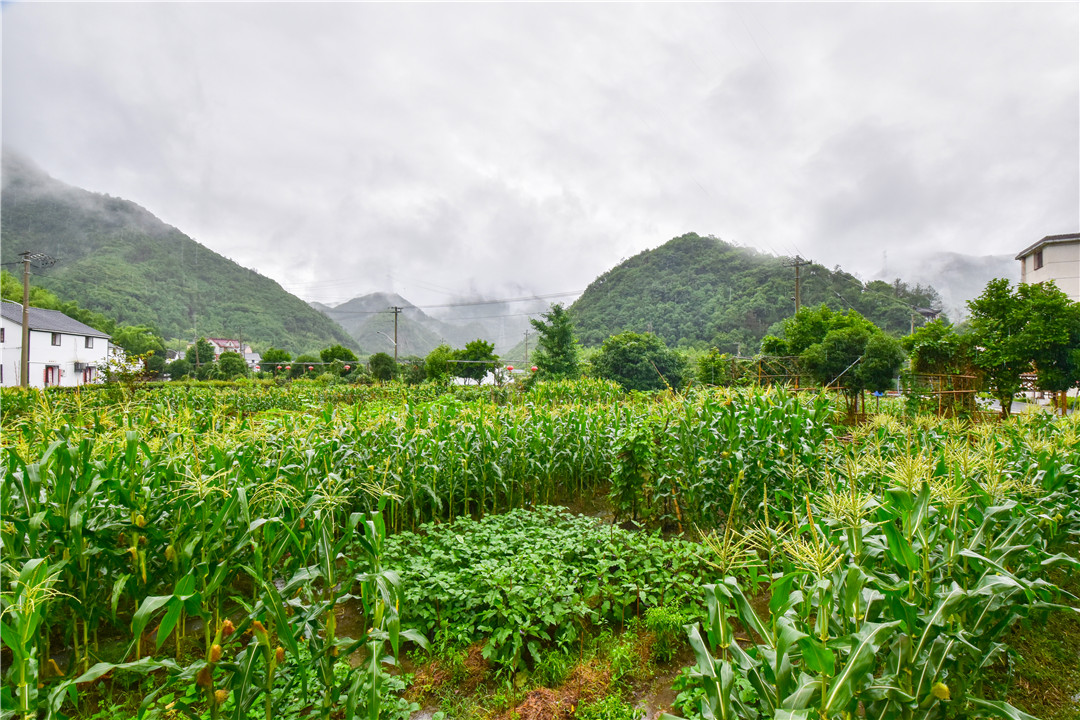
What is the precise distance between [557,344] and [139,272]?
5871 cm

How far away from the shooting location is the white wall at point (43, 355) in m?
22.7

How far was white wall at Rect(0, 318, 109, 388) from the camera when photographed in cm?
2273

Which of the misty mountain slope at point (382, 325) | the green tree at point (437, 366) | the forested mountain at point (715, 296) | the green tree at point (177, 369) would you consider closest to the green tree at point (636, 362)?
the green tree at point (437, 366)

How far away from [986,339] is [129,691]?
15.0 m

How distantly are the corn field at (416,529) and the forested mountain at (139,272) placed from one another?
189 feet

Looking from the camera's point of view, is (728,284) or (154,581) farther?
(728,284)

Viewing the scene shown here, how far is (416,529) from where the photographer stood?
4.23 metres

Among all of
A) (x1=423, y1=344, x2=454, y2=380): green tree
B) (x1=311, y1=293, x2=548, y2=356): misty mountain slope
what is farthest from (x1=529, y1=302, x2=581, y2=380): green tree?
(x1=311, y1=293, x2=548, y2=356): misty mountain slope

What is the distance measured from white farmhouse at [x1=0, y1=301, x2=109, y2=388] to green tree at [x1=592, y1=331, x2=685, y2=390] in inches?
991

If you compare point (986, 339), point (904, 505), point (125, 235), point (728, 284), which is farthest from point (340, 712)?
point (125, 235)

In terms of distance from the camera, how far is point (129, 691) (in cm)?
219

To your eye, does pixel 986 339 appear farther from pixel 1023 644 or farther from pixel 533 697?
pixel 533 697

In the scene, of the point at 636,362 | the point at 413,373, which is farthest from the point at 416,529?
the point at 413,373

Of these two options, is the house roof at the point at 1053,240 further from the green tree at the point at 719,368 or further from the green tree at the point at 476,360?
the green tree at the point at 476,360
